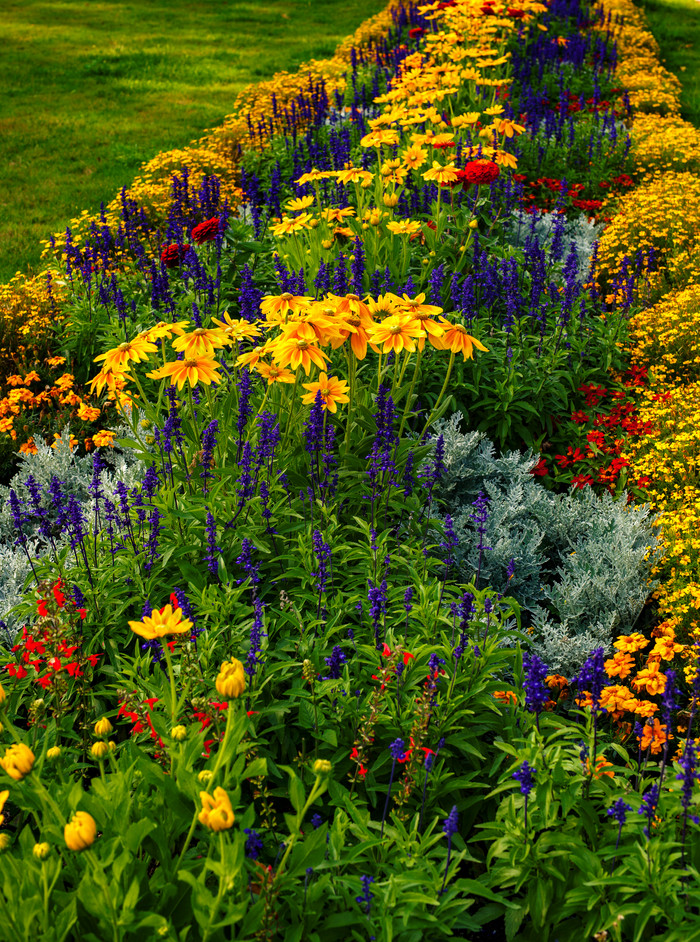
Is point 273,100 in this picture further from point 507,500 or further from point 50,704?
point 50,704

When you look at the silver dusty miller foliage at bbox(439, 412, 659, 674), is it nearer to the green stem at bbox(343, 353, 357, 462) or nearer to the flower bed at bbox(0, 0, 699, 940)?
the flower bed at bbox(0, 0, 699, 940)

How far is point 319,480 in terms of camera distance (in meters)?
2.93

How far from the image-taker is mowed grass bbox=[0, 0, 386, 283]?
8.59 metres

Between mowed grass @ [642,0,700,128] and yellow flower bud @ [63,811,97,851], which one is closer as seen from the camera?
yellow flower bud @ [63,811,97,851]

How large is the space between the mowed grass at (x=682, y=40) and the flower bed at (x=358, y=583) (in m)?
6.27

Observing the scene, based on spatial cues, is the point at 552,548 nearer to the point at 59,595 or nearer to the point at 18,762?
the point at 59,595

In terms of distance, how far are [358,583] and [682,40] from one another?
16.6 meters

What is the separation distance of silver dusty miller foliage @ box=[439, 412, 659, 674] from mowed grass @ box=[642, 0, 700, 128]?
8.60 m

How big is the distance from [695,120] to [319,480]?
9900 mm

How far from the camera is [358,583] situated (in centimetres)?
272

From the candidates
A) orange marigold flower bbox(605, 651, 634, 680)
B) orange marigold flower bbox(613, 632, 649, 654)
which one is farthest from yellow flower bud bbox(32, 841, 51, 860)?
orange marigold flower bbox(613, 632, 649, 654)

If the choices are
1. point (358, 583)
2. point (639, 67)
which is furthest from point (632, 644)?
point (639, 67)

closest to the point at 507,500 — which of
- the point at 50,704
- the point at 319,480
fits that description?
the point at 319,480

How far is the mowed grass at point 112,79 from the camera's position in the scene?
28.2 ft
